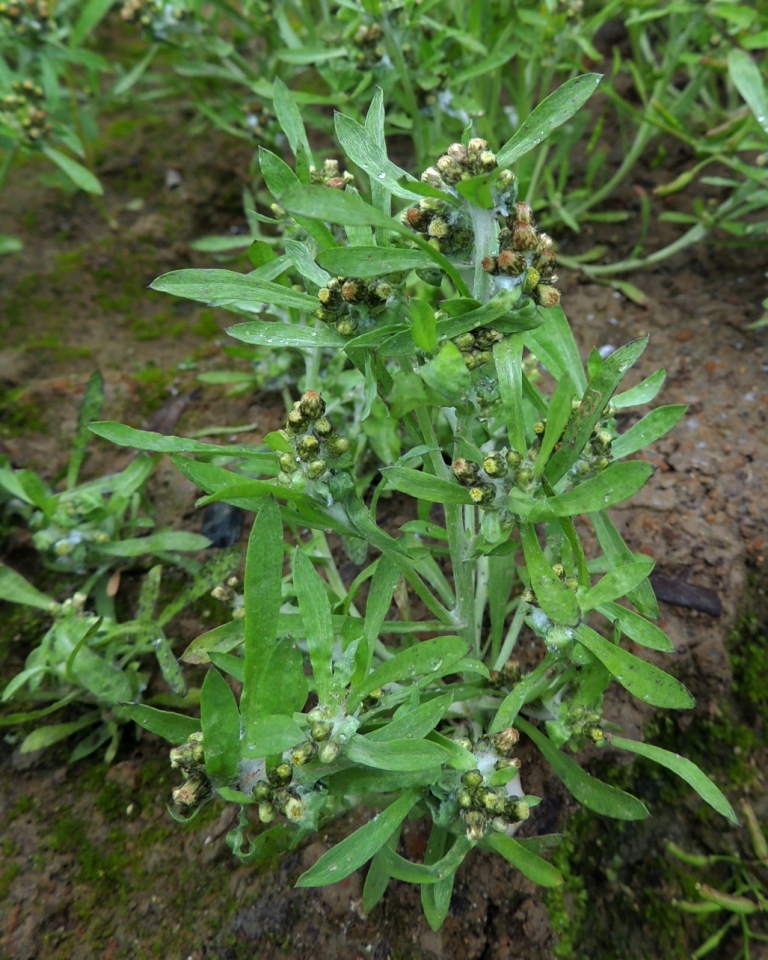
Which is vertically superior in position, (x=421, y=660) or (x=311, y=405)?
(x=311, y=405)

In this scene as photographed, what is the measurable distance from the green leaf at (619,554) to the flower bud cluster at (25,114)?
6.53ft

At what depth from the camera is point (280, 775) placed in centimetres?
88

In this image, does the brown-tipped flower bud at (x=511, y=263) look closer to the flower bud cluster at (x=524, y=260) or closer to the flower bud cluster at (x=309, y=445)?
the flower bud cluster at (x=524, y=260)

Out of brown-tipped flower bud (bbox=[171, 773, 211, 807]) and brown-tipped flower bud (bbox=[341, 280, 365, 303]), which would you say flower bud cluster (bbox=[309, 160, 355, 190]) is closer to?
brown-tipped flower bud (bbox=[341, 280, 365, 303])

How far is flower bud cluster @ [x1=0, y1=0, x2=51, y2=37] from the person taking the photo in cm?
210

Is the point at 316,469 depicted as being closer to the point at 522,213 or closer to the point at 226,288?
the point at 226,288

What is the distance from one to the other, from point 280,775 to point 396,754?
0.48ft

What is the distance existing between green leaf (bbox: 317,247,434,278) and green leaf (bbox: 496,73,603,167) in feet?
0.55

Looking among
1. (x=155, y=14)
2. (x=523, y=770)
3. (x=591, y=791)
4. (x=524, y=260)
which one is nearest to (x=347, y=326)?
(x=524, y=260)

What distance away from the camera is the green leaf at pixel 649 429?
1.08 m

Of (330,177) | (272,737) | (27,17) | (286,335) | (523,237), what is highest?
(27,17)

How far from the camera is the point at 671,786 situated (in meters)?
1.39

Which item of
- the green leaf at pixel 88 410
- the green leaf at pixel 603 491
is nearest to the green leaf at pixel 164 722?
the green leaf at pixel 603 491

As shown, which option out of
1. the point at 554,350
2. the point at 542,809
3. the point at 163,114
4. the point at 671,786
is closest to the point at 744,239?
the point at 554,350
